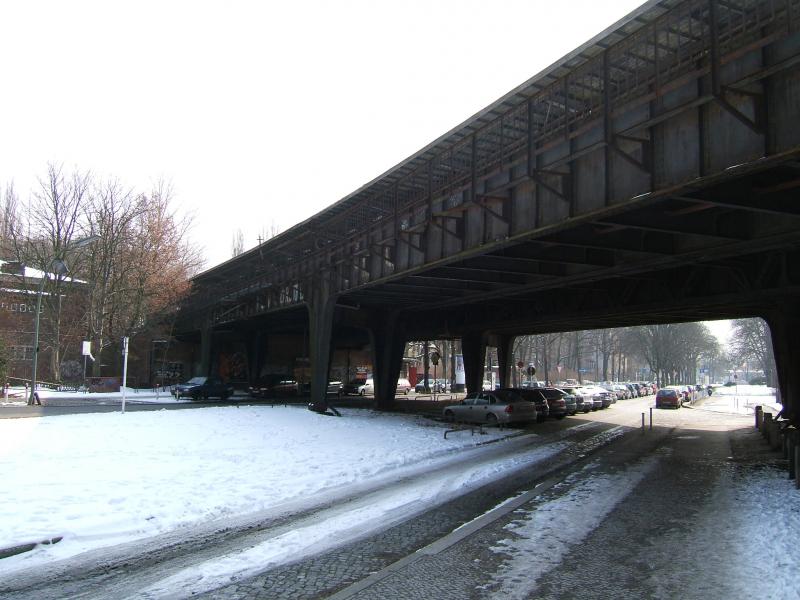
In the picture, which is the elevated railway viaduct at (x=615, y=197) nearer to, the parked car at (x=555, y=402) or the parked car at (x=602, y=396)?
the parked car at (x=555, y=402)

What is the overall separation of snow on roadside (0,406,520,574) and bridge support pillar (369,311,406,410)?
10222 mm

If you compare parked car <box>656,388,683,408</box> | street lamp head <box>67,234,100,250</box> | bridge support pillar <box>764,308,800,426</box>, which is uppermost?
street lamp head <box>67,234,100,250</box>

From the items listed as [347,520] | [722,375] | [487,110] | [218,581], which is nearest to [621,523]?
[347,520]

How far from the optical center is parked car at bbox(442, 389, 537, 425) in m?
23.3

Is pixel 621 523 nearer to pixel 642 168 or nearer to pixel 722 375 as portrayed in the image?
pixel 642 168

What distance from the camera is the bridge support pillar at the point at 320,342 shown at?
86.5 ft

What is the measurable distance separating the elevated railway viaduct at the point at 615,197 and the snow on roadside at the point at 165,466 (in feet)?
18.8

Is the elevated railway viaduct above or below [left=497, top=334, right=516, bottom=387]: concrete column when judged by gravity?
above

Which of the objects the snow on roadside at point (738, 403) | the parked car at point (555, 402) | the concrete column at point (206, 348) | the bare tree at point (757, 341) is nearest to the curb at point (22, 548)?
→ the parked car at point (555, 402)

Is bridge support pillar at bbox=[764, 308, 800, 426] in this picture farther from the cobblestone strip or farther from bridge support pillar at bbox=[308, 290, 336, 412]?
bridge support pillar at bbox=[308, 290, 336, 412]

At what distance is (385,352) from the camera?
31.8m

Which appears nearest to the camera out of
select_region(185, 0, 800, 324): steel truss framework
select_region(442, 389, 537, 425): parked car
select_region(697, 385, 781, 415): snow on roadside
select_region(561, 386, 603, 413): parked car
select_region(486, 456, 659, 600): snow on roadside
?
select_region(486, 456, 659, 600): snow on roadside

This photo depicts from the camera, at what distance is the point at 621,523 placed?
342 inches

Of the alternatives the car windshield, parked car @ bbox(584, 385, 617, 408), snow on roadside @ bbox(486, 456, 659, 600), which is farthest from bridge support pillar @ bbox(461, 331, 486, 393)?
snow on roadside @ bbox(486, 456, 659, 600)
